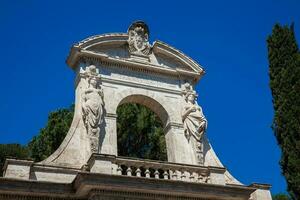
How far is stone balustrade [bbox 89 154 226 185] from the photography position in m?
11.4

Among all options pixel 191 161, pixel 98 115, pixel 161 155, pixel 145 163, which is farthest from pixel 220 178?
pixel 161 155

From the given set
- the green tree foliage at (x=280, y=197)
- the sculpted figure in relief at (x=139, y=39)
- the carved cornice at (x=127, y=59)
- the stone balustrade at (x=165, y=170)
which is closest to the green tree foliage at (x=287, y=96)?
the stone balustrade at (x=165, y=170)

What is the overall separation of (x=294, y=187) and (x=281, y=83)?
12.1 feet

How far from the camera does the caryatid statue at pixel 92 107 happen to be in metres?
12.3

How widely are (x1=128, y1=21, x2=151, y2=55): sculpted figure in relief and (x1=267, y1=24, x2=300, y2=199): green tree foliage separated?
4.64 m

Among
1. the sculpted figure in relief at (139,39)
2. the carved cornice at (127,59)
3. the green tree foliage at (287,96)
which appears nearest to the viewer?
the green tree foliage at (287,96)

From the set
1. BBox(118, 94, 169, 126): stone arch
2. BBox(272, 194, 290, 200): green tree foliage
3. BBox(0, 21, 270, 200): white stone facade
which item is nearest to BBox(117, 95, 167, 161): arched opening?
BBox(0, 21, 270, 200): white stone facade

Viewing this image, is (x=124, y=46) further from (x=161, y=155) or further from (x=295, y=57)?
(x=161, y=155)

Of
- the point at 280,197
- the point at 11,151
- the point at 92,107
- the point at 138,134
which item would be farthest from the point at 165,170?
the point at 280,197

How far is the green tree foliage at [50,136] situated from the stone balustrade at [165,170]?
9717 mm

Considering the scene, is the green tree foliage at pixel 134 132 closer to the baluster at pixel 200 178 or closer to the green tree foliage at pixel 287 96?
the green tree foliage at pixel 287 96

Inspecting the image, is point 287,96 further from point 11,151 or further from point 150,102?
point 11,151

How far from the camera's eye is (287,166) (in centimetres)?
1334

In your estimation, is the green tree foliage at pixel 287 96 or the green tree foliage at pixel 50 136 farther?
the green tree foliage at pixel 50 136
